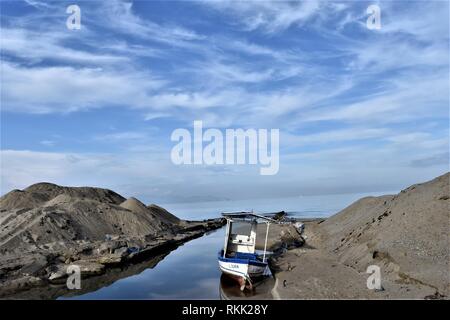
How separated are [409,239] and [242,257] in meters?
13.3

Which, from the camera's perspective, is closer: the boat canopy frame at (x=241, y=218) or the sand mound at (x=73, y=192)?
the boat canopy frame at (x=241, y=218)

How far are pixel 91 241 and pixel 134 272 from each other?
14.6 metres

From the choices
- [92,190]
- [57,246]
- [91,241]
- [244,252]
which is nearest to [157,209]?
[92,190]

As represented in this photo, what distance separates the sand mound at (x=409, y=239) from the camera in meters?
27.2

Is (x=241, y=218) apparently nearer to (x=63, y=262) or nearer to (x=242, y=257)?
(x=242, y=257)

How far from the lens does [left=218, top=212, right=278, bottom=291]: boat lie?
3061cm

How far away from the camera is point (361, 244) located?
3772 centimetres

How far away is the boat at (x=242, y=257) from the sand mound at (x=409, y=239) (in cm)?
821

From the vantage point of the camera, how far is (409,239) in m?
32.0
